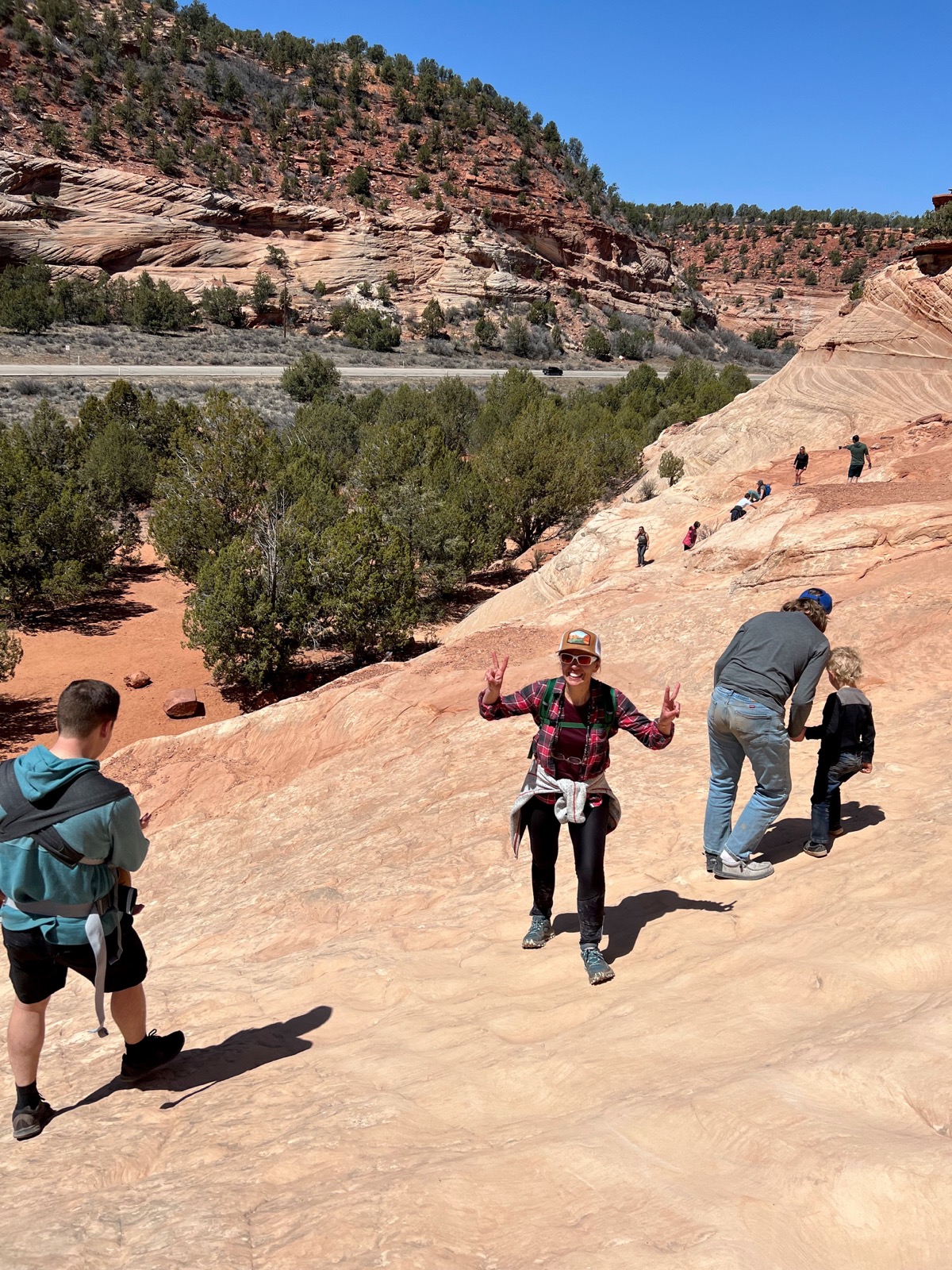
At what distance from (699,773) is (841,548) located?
5.20 m

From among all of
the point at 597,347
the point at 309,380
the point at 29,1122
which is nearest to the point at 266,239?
the point at 309,380

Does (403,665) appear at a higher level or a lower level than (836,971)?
lower

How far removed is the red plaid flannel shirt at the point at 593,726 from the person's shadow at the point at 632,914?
3.43 feet

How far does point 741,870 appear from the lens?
15.3ft

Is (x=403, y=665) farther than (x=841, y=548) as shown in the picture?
Yes

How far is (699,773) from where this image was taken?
642 cm

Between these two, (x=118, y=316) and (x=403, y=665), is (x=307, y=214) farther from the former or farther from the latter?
(x=403, y=665)

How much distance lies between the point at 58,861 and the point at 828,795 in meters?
3.90

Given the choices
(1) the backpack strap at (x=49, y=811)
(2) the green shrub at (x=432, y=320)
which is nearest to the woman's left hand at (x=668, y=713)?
(1) the backpack strap at (x=49, y=811)

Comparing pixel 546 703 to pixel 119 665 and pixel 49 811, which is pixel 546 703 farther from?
pixel 119 665

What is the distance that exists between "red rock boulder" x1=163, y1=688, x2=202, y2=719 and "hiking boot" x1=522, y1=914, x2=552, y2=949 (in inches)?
569

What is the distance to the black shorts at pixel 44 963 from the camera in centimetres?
297

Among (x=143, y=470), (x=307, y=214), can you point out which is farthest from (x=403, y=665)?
(x=307, y=214)

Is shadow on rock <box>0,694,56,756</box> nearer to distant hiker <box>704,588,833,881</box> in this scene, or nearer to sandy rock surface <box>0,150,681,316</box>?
distant hiker <box>704,588,833,881</box>
